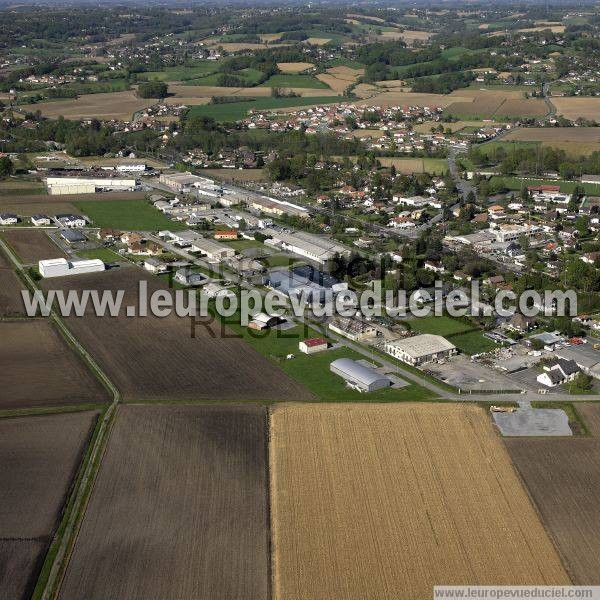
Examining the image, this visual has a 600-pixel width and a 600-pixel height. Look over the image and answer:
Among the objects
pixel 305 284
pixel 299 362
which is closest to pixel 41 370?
pixel 299 362

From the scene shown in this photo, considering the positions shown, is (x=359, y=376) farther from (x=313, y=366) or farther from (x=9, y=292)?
(x=9, y=292)

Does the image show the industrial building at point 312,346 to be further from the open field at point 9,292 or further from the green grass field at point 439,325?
the open field at point 9,292

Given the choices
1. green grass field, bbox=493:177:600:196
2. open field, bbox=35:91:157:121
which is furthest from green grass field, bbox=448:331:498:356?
open field, bbox=35:91:157:121

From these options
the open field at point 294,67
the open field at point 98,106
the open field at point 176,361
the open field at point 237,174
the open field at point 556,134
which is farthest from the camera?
the open field at point 294,67


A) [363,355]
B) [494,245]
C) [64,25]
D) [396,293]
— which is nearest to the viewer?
[363,355]

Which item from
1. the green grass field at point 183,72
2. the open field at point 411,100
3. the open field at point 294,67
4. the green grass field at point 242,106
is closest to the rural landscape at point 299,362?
the green grass field at point 242,106

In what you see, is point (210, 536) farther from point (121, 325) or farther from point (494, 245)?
point (494, 245)

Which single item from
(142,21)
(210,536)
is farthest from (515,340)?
(142,21)
